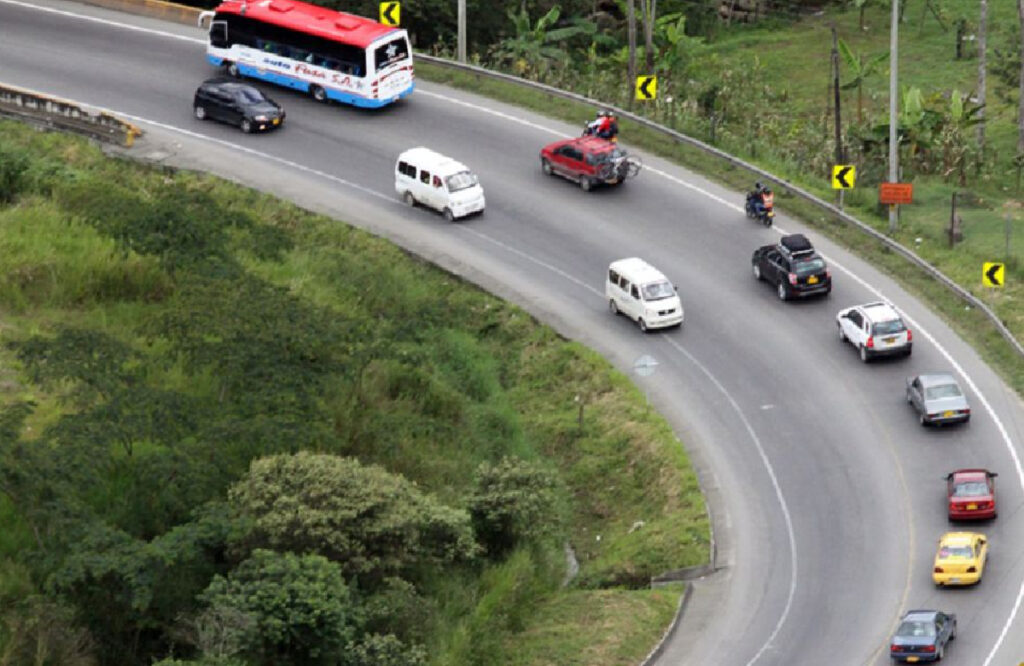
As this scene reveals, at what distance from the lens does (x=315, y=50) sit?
2950 inches

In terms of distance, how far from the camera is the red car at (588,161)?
6981cm

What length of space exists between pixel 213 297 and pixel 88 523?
430 inches

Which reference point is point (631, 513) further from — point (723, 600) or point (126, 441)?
point (126, 441)

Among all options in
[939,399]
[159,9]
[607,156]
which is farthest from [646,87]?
[939,399]

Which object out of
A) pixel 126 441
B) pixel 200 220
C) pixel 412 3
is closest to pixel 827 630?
pixel 126 441

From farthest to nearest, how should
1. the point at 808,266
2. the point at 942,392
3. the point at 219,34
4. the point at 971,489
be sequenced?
the point at 219,34, the point at 808,266, the point at 942,392, the point at 971,489

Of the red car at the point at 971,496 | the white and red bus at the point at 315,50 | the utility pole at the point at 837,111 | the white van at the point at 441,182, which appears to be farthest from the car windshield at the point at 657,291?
→ the white and red bus at the point at 315,50

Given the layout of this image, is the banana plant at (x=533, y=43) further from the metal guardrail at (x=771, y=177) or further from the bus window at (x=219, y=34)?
the bus window at (x=219, y=34)

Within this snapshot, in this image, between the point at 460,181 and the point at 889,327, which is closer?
the point at 889,327

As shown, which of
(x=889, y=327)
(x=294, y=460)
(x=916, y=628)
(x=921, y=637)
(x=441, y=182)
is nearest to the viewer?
(x=921, y=637)

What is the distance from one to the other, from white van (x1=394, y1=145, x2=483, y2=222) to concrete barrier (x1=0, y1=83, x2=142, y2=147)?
1105 centimetres

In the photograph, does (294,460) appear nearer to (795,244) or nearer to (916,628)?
(916,628)

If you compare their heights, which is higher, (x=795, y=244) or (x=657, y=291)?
(x=795, y=244)

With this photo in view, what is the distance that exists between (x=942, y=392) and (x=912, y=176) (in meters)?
21.2
